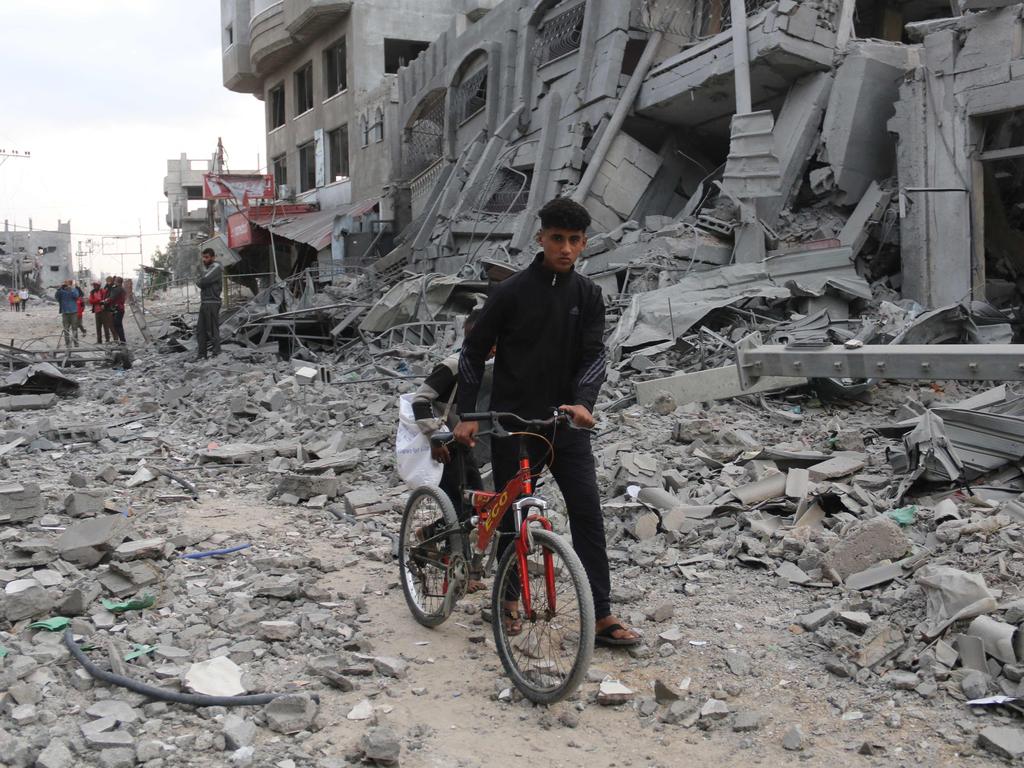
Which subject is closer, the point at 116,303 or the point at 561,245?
the point at 561,245

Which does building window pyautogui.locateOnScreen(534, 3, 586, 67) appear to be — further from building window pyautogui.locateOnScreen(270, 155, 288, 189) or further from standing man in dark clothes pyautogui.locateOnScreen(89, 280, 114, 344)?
building window pyautogui.locateOnScreen(270, 155, 288, 189)

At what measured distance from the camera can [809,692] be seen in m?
3.72

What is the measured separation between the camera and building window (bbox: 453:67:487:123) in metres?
23.4

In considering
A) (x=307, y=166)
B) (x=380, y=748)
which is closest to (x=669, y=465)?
(x=380, y=748)

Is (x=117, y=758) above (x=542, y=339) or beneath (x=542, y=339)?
beneath

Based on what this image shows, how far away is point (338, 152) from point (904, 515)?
102ft

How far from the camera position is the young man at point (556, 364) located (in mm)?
3920

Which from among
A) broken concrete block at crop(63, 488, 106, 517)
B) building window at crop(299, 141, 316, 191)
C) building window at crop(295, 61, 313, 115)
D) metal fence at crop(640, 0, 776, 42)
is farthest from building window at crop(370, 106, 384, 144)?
broken concrete block at crop(63, 488, 106, 517)

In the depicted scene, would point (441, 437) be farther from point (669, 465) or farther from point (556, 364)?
point (669, 465)

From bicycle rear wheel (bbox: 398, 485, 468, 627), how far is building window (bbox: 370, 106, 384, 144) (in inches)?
1013

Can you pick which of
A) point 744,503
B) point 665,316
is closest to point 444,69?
point 665,316

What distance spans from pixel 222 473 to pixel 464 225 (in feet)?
44.2

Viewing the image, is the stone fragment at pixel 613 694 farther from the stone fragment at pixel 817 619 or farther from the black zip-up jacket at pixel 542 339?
the black zip-up jacket at pixel 542 339

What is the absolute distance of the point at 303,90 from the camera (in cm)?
3619
